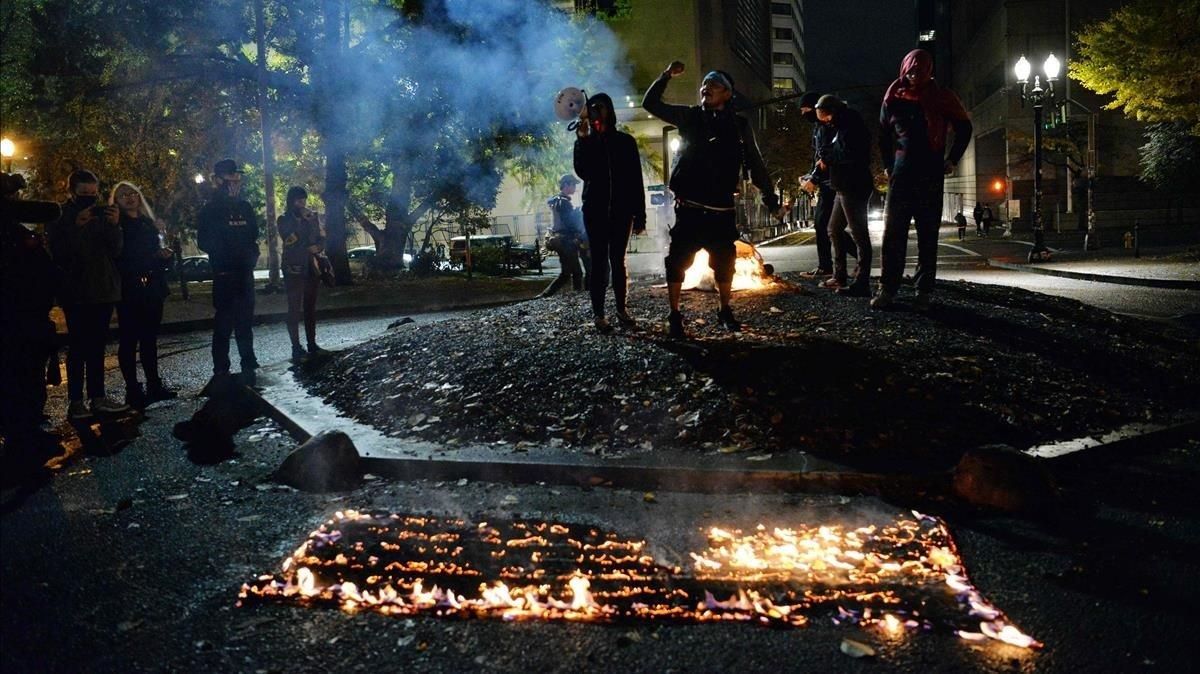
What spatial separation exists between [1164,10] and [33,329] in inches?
972

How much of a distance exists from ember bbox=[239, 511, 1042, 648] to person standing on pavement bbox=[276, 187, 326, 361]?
16.8ft

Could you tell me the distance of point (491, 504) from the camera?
14.2ft

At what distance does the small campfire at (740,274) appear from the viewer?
878 cm

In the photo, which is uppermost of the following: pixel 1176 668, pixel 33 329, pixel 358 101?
pixel 358 101

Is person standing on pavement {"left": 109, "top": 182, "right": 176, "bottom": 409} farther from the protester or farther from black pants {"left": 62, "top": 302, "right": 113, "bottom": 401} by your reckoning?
the protester

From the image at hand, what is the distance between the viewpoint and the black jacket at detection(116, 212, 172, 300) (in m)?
7.26

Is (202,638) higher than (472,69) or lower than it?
lower

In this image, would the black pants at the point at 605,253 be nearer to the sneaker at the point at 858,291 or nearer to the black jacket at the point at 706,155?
the black jacket at the point at 706,155

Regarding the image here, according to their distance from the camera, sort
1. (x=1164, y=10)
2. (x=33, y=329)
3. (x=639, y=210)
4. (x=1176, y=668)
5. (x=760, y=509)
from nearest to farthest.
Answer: (x=1176, y=668), (x=760, y=509), (x=33, y=329), (x=639, y=210), (x=1164, y=10)

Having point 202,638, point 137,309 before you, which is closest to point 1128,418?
point 202,638

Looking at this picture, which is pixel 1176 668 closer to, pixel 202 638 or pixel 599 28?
pixel 202 638

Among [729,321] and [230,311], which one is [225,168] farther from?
[729,321]

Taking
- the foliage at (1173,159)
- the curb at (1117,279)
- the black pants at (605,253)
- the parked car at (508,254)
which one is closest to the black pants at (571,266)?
the black pants at (605,253)

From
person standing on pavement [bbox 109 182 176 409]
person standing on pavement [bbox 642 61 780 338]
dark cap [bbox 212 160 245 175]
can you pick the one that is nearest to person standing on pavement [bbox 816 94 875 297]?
A: person standing on pavement [bbox 642 61 780 338]
